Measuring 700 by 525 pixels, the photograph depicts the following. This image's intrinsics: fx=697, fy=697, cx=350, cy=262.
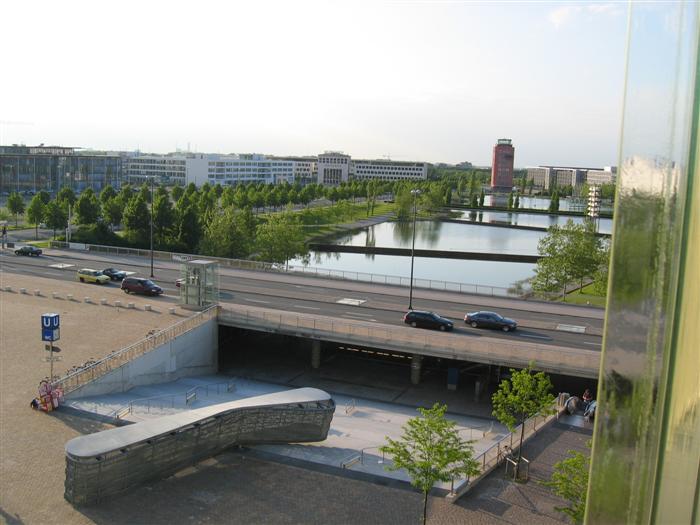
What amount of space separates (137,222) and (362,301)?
3179cm

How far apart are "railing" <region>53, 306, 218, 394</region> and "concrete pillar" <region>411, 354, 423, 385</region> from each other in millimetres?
8605

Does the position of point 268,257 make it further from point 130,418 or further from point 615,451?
point 615,451

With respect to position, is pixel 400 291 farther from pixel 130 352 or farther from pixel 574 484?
pixel 574 484

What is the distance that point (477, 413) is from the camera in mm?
25688

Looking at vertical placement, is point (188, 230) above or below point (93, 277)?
above

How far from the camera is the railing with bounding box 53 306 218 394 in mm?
21266

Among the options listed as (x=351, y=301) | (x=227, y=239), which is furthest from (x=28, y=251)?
(x=351, y=301)

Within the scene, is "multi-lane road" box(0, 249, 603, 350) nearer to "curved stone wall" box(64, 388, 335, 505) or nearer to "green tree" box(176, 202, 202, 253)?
"curved stone wall" box(64, 388, 335, 505)

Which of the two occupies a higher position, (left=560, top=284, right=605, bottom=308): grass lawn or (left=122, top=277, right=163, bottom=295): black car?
(left=122, top=277, right=163, bottom=295): black car

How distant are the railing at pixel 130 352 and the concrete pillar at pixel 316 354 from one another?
446 centimetres

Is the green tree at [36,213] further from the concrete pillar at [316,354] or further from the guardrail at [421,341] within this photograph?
the concrete pillar at [316,354]

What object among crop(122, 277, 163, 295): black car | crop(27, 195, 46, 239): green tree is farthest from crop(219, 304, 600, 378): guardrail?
crop(27, 195, 46, 239): green tree

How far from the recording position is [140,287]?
112 ft

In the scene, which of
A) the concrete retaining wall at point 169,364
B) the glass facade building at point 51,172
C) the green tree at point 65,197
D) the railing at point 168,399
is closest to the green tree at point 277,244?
the green tree at point 65,197
